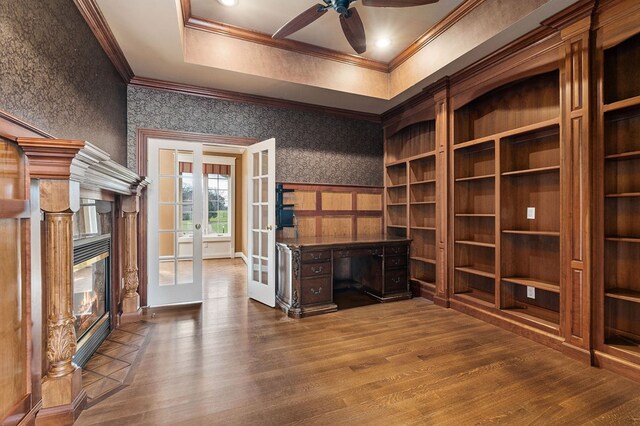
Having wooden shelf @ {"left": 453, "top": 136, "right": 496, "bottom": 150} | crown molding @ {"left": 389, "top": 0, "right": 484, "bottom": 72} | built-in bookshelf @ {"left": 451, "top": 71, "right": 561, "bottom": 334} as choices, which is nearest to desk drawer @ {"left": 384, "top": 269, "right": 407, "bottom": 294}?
built-in bookshelf @ {"left": 451, "top": 71, "right": 561, "bottom": 334}

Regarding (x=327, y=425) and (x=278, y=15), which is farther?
(x=278, y=15)

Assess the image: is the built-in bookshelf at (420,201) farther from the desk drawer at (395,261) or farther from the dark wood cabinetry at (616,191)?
the dark wood cabinetry at (616,191)

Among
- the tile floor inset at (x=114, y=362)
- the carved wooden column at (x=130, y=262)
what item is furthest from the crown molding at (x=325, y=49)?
the tile floor inset at (x=114, y=362)

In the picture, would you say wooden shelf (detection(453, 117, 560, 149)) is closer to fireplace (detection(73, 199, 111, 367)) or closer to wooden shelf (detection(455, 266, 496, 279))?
wooden shelf (detection(455, 266, 496, 279))

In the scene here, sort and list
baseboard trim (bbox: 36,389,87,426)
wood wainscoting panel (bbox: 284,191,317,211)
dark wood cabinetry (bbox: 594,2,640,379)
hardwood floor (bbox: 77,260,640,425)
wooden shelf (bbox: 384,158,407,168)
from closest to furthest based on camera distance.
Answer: baseboard trim (bbox: 36,389,87,426)
hardwood floor (bbox: 77,260,640,425)
dark wood cabinetry (bbox: 594,2,640,379)
wood wainscoting panel (bbox: 284,191,317,211)
wooden shelf (bbox: 384,158,407,168)

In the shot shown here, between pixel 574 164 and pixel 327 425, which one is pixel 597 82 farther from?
pixel 327 425

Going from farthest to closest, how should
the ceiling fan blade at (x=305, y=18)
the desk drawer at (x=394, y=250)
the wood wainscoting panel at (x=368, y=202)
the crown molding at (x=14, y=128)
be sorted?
the wood wainscoting panel at (x=368, y=202) → the desk drawer at (x=394, y=250) → the ceiling fan blade at (x=305, y=18) → the crown molding at (x=14, y=128)

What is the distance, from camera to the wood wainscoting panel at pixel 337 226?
15.5ft

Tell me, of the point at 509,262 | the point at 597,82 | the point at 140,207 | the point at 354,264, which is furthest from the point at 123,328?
Answer: the point at 597,82

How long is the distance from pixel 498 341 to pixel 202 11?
4.32 meters

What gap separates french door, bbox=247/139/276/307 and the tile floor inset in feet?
4.44

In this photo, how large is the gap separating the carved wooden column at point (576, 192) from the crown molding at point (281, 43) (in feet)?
7.06

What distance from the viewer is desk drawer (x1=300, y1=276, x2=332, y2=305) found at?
141 inches

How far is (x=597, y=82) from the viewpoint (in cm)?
238
